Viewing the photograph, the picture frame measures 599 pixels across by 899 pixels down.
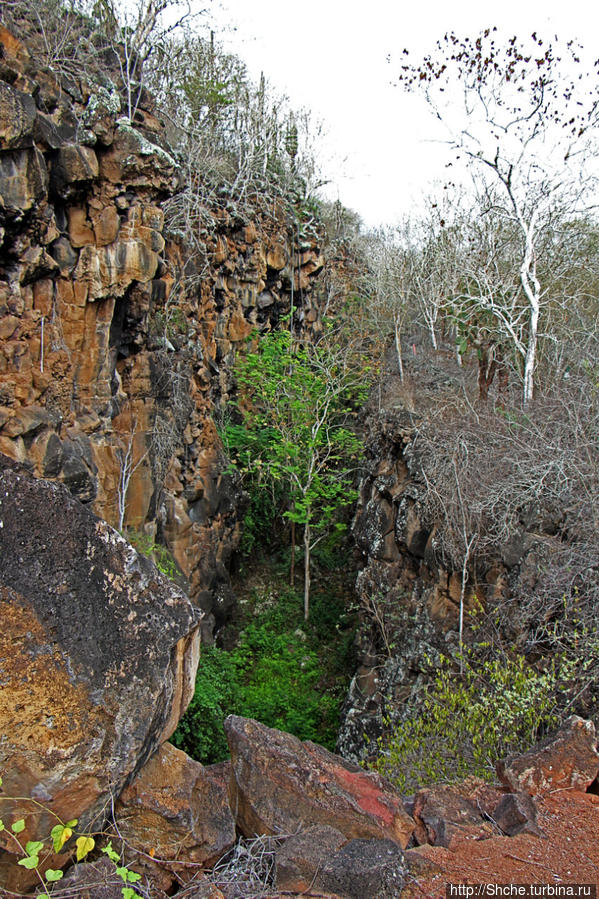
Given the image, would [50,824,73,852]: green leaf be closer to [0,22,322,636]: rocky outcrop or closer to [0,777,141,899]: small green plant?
[0,777,141,899]: small green plant

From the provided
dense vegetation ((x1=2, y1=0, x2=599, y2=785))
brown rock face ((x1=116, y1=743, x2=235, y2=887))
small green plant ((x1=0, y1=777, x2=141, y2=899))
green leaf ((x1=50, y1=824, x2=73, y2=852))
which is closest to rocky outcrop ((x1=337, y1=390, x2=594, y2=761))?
dense vegetation ((x1=2, y1=0, x2=599, y2=785))

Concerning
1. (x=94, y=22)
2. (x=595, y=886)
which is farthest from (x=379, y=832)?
(x=94, y=22)

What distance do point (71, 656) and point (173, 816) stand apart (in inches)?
43.1

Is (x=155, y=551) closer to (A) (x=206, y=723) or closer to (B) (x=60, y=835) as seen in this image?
(A) (x=206, y=723)

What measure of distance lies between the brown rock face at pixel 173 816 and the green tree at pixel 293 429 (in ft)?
31.0

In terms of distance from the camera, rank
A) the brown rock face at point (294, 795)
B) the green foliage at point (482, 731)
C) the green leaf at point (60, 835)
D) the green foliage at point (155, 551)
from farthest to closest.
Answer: the green foliage at point (155, 551), the green foliage at point (482, 731), the brown rock face at point (294, 795), the green leaf at point (60, 835)

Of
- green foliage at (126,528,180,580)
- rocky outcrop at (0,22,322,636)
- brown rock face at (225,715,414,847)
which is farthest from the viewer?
green foliage at (126,528,180,580)

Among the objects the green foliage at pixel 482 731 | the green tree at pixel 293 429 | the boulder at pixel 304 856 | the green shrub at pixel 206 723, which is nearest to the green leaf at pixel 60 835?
the boulder at pixel 304 856

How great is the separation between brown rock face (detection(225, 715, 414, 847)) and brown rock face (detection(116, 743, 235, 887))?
0.16 meters

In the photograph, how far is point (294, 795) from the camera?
10.3 feet

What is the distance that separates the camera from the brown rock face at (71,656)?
2490 mm

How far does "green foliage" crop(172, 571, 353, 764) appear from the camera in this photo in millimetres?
8594

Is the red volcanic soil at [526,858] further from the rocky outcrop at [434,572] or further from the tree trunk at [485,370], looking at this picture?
the tree trunk at [485,370]

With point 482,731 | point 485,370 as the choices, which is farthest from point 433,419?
point 482,731
